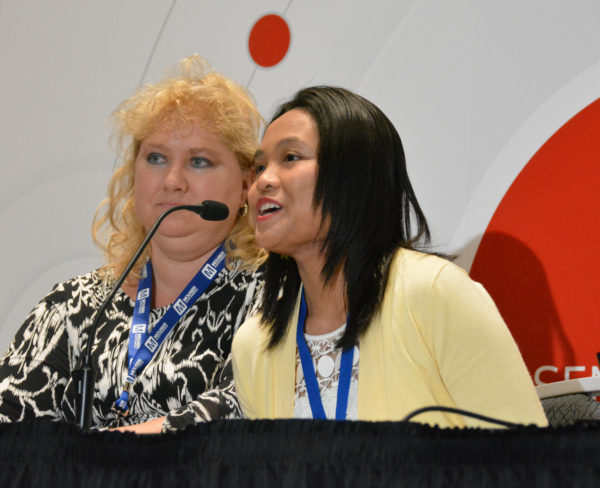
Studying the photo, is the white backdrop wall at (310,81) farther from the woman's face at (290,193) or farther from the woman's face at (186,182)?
the woman's face at (290,193)

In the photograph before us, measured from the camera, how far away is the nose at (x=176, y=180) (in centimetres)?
196

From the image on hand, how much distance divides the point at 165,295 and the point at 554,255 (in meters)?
1.00

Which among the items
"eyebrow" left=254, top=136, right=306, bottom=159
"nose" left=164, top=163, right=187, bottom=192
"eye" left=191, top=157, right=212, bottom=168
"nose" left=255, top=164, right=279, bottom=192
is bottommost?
"nose" left=255, top=164, right=279, bottom=192

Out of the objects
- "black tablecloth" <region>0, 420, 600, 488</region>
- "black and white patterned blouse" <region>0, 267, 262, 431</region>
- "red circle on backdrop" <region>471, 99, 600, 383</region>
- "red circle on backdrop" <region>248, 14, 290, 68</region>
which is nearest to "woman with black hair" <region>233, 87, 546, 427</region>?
"black and white patterned blouse" <region>0, 267, 262, 431</region>

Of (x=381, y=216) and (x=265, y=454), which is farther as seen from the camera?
(x=381, y=216)

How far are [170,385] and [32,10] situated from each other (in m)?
1.83

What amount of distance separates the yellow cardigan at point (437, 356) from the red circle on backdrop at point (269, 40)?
3.77 feet

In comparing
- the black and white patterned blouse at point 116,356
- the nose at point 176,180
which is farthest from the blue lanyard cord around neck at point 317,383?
the nose at point 176,180

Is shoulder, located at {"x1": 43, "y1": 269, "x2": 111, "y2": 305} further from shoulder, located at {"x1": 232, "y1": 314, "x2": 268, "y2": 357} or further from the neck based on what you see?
the neck

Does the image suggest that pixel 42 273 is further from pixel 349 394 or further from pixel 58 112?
pixel 349 394

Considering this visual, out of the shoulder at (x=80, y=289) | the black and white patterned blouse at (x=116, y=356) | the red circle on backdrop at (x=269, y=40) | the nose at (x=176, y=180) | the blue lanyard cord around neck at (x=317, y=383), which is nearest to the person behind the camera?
the blue lanyard cord around neck at (x=317, y=383)

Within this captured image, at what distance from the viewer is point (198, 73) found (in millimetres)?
2230

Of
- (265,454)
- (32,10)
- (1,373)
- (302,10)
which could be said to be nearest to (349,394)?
(265,454)

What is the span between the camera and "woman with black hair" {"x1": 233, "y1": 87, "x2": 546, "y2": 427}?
1.35 metres
